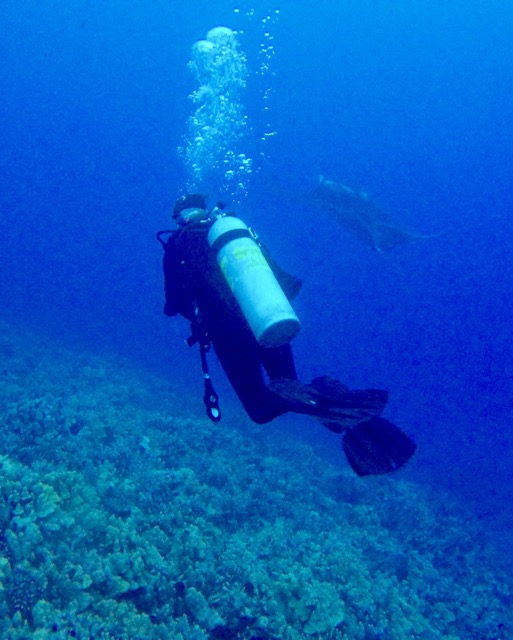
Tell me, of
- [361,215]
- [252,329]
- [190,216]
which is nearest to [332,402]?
[252,329]

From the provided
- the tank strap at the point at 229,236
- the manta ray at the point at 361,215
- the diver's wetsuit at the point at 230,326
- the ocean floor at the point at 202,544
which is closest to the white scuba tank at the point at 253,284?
the tank strap at the point at 229,236

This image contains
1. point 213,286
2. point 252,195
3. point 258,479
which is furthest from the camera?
point 252,195

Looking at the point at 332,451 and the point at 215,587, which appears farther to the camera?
the point at 332,451

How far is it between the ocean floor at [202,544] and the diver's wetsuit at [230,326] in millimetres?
2167

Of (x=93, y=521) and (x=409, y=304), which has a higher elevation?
(x=409, y=304)

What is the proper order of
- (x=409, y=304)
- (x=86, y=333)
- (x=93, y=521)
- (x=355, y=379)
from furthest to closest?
(x=409, y=304) → (x=355, y=379) → (x=86, y=333) → (x=93, y=521)

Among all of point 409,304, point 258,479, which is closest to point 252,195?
point 409,304

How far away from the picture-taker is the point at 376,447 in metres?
3.24

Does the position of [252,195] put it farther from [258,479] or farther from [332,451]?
[258,479]

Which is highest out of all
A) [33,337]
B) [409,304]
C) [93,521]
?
[409,304]

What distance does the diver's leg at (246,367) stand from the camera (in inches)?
167

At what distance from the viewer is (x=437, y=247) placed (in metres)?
75.2

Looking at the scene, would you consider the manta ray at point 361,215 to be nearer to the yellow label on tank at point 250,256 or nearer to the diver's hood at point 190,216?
the diver's hood at point 190,216

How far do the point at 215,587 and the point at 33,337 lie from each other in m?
17.6
